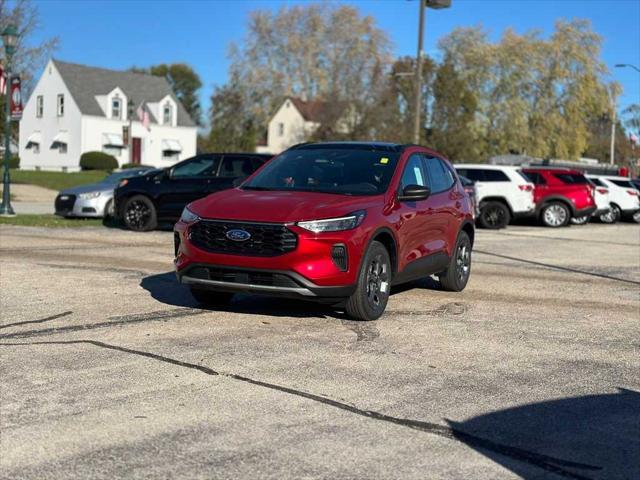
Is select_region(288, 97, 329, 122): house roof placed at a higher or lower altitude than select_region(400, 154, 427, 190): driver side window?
higher

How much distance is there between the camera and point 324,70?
6669 cm

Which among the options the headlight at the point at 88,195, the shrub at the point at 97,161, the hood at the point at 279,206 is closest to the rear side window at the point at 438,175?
the hood at the point at 279,206

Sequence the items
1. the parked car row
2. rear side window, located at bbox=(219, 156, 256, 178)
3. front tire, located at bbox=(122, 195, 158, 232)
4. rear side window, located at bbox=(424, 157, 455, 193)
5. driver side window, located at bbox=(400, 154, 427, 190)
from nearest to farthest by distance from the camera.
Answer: driver side window, located at bbox=(400, 154, 427, 190) → rear side window, located at bbox=(424, 157, 455, 193) → rear side window, located at bbox=(219, 156, 256, 178) → front tire, located at bbox=(122, 195, 158, 232) → the parked car row

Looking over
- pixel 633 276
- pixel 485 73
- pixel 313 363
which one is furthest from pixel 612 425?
pixel 485 73

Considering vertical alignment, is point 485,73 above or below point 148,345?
above

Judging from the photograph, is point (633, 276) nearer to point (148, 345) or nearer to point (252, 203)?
point (252, 203)

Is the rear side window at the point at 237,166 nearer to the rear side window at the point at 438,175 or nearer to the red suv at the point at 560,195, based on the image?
the rear side window at the point at 438,175

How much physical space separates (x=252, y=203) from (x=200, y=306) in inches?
54.9

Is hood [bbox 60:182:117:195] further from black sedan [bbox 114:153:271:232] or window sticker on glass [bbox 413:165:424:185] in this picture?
window sticker on glass [bbox 413:165:424:185]

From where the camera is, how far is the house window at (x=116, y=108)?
204ft

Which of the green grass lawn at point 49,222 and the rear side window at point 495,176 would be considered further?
the rear side window at point 495,176

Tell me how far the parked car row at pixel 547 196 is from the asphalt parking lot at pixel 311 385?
13.0 metres

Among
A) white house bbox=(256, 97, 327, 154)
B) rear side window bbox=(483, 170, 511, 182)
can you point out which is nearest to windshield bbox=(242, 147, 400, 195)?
rear side window bbox=(483, 170, 511, 182)

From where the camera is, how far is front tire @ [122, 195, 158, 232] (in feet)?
55.5
